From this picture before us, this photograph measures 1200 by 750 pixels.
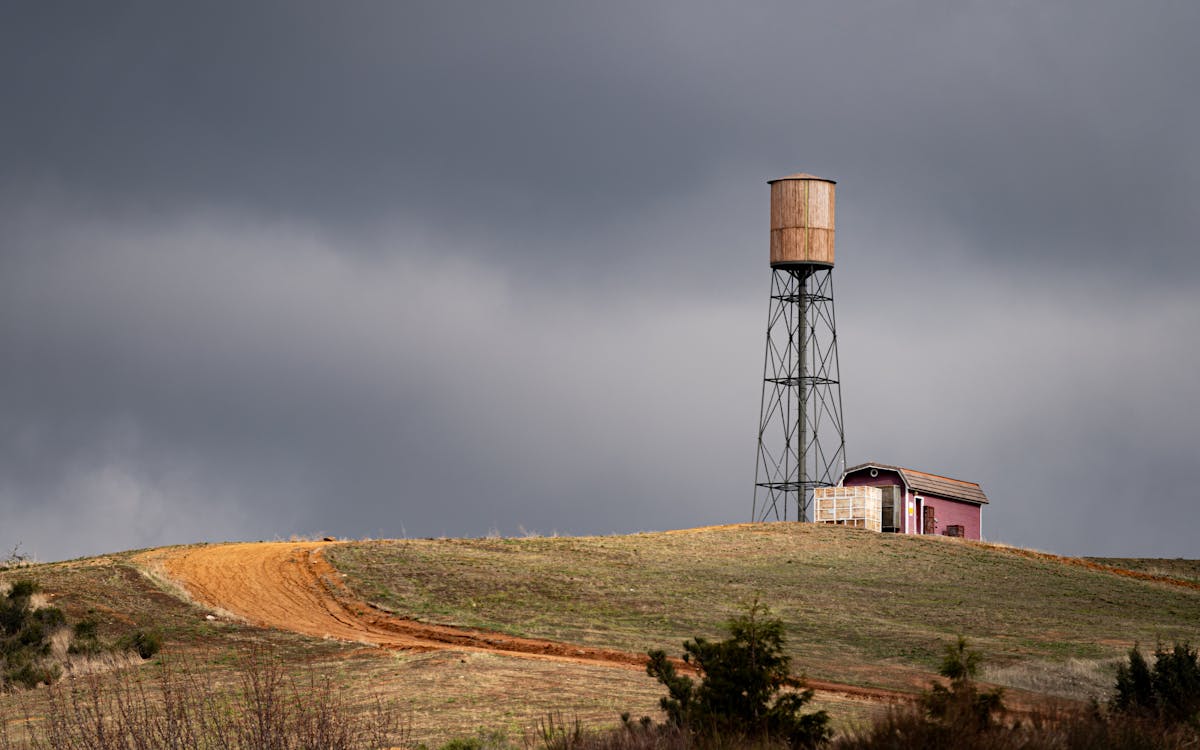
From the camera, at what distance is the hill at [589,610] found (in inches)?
917

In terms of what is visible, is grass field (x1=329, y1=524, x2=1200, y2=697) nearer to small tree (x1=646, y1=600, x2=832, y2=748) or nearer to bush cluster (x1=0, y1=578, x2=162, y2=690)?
bush cluster (x1=0, y1=578, x2=162, y2=690)

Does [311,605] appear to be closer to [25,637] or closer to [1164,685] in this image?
[25,637]

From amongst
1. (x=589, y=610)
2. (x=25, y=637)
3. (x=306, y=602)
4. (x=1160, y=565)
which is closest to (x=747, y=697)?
(x=589, y=610)

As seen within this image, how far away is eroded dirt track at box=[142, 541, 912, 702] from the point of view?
27.2 meters

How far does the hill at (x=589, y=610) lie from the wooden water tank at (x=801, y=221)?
1287 cm

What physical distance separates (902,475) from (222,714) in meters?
39.1

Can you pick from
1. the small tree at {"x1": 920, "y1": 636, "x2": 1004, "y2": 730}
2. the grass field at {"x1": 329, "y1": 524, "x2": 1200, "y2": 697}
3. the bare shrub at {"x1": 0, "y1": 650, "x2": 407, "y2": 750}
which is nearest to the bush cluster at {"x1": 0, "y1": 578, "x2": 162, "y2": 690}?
the bare shrub at {"x1": 0, "y1": 650, "x2": 407, "y2": 750}

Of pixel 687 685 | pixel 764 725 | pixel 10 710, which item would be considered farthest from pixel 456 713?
pixel 10 710

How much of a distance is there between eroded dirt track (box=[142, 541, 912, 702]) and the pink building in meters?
23.6

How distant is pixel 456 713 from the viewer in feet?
64.0

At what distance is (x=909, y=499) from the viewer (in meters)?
55.0

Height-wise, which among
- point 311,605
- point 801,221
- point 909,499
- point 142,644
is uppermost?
point 801,221

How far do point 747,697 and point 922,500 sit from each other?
4280 centimetres

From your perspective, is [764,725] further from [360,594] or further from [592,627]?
[360,594]
